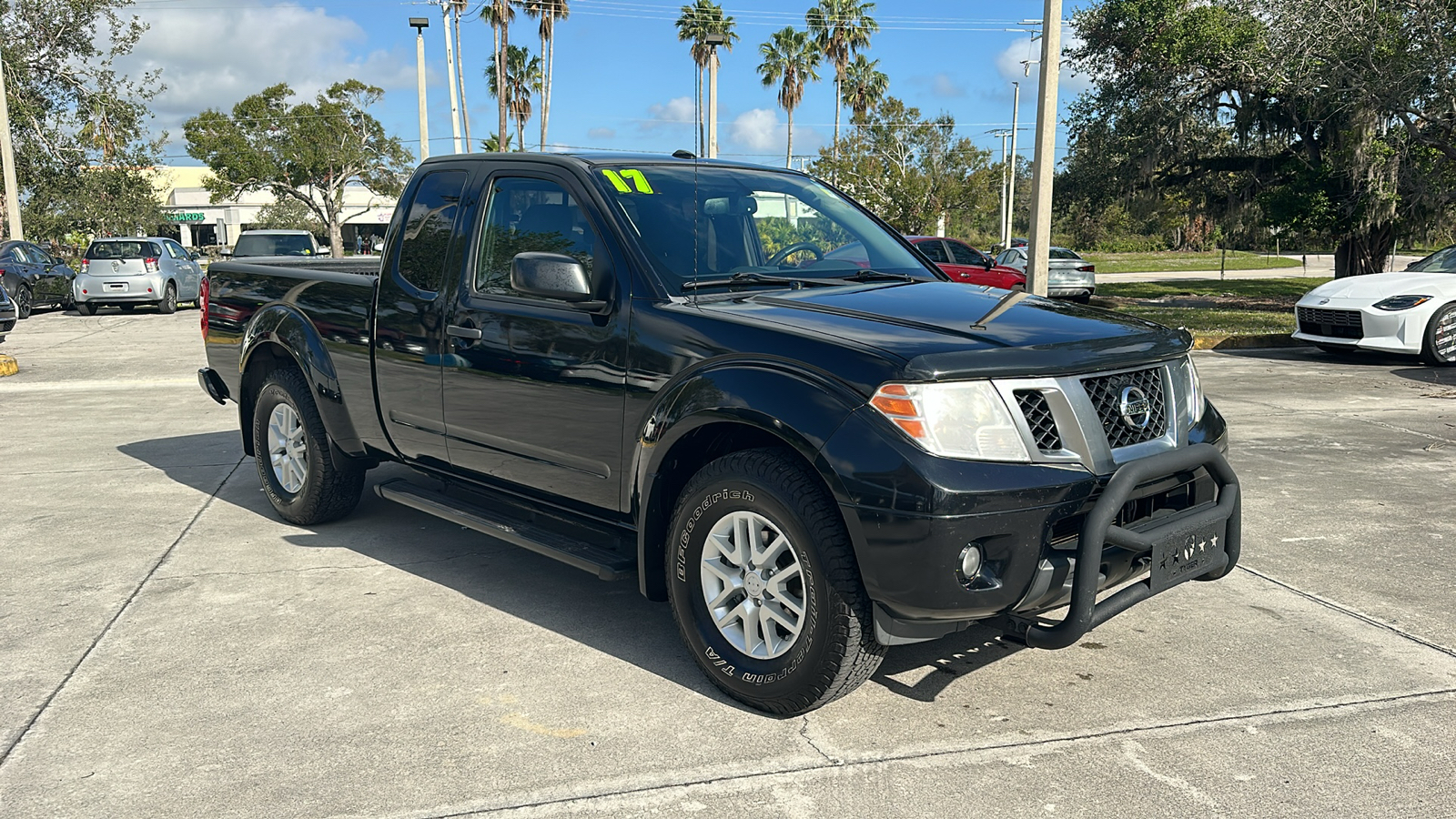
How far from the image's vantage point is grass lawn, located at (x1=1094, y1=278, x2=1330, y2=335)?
1722cm

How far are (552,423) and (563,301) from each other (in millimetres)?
471

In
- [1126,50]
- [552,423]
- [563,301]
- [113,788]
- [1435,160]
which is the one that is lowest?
[113,788]

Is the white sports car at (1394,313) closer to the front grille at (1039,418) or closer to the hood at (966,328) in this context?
the hood at (966,328)

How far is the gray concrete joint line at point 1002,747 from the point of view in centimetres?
321

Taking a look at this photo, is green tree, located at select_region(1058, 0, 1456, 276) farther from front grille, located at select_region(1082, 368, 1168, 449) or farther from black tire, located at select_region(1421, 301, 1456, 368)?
front grille, located at select_region(1082, 368, 1168, 449)

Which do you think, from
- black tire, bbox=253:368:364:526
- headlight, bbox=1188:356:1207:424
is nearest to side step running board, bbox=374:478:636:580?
black tire, bbox=253:368:364:526

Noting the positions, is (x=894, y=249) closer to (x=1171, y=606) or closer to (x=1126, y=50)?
(x=1171, y=606)

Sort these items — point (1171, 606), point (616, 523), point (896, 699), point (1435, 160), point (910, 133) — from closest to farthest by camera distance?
point (896, 699)
point (616, 523)
point (1171, 606)
point (1435, 160)
point (910, 133)

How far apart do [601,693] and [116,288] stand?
22.2 metres

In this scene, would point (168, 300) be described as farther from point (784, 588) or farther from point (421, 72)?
point (784, 588)

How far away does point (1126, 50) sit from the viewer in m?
23.3

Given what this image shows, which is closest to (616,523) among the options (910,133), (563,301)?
(563,301)

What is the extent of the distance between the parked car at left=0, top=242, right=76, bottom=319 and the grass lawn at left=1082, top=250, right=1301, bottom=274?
116 feet

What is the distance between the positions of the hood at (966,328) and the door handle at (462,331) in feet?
3.77
